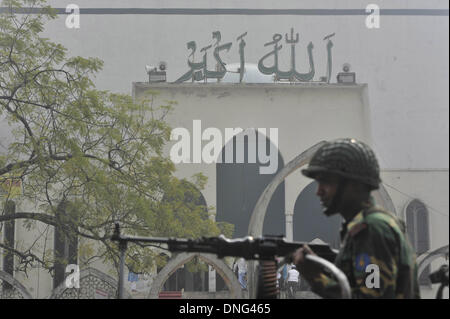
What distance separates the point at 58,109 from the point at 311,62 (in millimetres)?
11213

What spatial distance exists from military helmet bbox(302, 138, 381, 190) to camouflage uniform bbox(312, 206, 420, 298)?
13 cm

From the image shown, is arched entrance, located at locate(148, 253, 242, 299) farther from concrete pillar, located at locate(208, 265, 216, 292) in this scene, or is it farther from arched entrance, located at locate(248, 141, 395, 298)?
concrete pillar, located at locate(208, 265, 216, 292)

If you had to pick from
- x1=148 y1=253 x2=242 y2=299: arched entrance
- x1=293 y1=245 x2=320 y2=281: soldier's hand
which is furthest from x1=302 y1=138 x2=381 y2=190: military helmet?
x1=148 y1=253 x2=242 y2=299: arched entrance

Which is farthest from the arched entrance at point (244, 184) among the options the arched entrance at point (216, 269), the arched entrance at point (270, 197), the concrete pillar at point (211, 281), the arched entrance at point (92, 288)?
the arched entrance at point (216, 269)

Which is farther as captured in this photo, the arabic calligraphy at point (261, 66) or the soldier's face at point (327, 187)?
the arabic calligraphy at point (261, 66)

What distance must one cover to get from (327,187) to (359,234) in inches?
10.6

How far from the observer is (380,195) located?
17.2m

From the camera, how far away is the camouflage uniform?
7.25 feet

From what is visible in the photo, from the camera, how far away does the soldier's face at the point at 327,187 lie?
2484mm

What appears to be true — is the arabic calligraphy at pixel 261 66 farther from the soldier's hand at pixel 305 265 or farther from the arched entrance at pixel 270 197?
the soldier's hand at pixel 305 265

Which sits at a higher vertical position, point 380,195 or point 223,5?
point 223,5

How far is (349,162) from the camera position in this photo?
2.42 m
